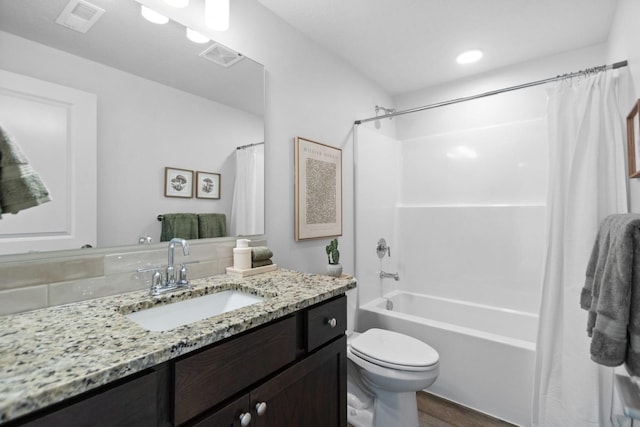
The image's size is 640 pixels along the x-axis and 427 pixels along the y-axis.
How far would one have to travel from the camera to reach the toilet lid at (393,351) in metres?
1.55

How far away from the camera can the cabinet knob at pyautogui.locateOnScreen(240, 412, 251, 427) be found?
811mm

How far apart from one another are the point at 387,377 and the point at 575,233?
1299mm

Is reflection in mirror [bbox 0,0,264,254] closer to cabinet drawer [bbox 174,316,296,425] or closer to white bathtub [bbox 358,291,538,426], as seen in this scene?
cabinet drawer [bbox 174,316,296,425]

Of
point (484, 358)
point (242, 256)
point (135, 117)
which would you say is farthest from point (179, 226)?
point (484, 358)

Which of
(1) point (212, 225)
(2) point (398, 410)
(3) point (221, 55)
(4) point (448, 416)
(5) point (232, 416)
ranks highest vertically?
(3) point (221, 55)

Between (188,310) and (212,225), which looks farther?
(212,225)

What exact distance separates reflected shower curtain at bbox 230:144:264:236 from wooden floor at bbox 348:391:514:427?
153 cm

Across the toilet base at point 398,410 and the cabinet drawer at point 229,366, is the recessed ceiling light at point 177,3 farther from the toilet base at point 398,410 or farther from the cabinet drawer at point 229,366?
the toilet base at point 398,410

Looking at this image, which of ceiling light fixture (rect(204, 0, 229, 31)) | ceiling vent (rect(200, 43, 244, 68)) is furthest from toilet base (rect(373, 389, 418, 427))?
ceiling light fixture (rect(204, 0, 229, 31))

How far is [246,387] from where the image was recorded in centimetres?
85

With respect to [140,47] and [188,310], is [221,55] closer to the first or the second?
[140,47]

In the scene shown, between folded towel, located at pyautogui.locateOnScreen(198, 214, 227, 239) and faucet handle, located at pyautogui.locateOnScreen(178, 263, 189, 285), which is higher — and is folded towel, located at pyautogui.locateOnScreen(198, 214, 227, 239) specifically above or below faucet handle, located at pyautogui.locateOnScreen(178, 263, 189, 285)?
above

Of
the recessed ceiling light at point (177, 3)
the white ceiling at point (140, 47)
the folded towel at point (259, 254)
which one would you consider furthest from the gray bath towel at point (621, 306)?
the recessed ceiling light at point (177, 3)

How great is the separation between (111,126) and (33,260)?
1.69 ft
